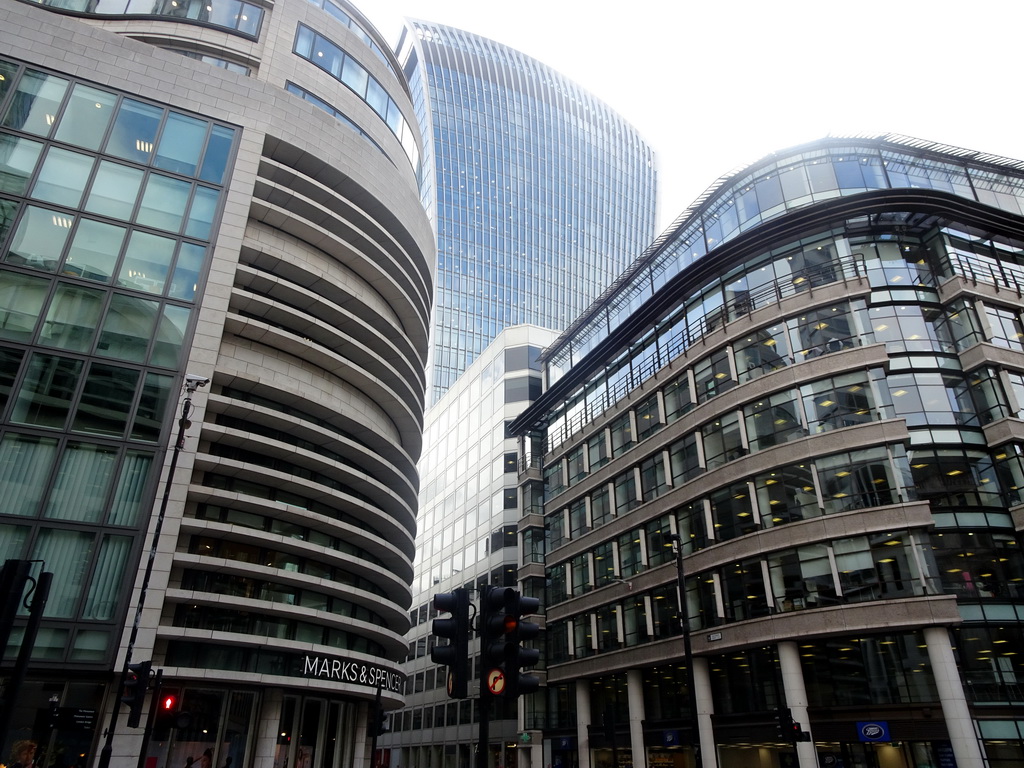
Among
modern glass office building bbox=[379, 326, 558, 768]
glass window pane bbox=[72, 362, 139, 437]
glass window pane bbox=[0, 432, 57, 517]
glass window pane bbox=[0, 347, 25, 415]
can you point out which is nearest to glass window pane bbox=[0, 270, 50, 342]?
glass window pane bbox=[0, 347, 25, 415]

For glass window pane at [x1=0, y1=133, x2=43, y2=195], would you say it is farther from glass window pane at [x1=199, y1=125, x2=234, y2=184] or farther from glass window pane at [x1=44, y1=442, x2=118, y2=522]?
glass window pane at [x1=44, y1=442, x2=118, y2=522]

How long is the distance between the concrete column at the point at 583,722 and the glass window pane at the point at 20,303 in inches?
1397

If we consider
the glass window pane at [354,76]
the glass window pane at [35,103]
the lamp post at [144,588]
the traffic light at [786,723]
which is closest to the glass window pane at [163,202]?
the glass window pane at [35,103]

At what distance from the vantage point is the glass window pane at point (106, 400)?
27816 mm

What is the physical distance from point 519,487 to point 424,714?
87.8 ft

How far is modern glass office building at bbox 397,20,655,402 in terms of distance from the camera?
477ft

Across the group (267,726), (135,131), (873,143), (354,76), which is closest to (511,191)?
(354,76)

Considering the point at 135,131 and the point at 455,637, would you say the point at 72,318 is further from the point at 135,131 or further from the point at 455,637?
the point at 455,637

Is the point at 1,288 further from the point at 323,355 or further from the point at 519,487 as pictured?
the point at 519,487

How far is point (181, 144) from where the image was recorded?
34.3 m

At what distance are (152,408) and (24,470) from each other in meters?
4.84

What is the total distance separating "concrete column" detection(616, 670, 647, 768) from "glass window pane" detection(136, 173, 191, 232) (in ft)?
108

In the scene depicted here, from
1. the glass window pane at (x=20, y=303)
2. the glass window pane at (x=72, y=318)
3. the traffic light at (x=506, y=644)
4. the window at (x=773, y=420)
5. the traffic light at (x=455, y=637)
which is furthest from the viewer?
the window at (x=773, y=420)

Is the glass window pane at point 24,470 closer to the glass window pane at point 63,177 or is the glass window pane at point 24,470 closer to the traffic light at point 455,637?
the glass window pane at point 63,177
